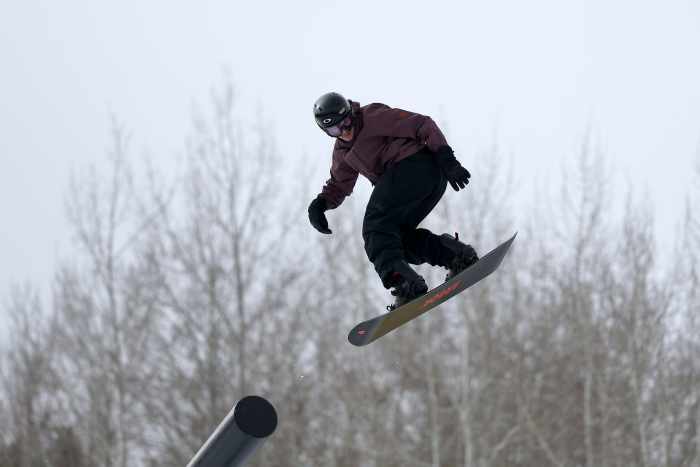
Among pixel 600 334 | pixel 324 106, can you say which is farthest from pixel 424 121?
pixel 600 334

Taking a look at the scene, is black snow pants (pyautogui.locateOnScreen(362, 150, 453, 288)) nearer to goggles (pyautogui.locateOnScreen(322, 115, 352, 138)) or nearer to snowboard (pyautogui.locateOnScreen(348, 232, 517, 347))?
snowboard (pyautogui.locateOnScreen(348, 232, 517, 347))

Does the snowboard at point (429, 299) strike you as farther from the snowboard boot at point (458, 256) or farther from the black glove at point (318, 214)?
the black glove at point (318, 214)

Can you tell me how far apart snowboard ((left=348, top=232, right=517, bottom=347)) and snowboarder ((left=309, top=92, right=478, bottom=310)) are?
65mm

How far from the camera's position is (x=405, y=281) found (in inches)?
208

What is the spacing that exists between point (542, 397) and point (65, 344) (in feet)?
34.7

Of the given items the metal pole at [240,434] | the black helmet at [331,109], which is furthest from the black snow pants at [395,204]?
the metal pole at [240,434]

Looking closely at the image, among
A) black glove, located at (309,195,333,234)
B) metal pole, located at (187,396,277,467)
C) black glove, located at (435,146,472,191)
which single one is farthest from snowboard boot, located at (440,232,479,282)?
metal pole, located at (187,396,277,467)

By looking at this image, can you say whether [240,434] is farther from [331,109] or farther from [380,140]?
[380,140]

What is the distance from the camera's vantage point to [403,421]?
885 inches

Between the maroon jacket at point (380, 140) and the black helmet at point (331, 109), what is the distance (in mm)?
146

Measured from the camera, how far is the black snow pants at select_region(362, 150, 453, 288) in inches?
211

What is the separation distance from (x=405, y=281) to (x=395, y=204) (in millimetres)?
446

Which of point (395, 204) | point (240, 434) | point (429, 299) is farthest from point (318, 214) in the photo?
point (240, 434)

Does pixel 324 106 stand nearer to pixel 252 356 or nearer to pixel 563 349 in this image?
pixel 252 356
